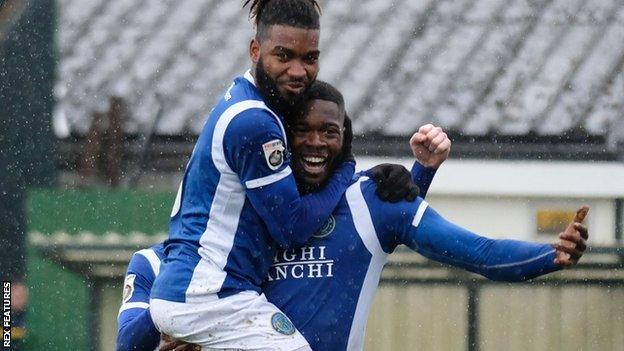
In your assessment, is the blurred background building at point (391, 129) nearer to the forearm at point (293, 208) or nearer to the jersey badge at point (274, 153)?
the forearm at point (293, 208)

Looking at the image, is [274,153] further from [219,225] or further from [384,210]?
[384,210]

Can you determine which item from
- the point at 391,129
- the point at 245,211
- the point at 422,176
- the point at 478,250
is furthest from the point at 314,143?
the point at 391,129

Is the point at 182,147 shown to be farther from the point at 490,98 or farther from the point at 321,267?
the point at 321,267

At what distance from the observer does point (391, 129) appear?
27.4ft

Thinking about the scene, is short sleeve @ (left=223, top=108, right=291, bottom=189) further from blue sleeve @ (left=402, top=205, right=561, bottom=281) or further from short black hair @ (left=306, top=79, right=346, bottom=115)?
blue sleeve @ (left=402, top=205, right=561, bottom=281)

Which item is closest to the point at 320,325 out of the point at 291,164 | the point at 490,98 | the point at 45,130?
the point at 291,164

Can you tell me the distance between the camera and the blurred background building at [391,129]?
23.4 feet

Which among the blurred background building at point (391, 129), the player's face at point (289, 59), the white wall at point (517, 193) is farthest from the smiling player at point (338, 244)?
the white wall at point (517, 193)

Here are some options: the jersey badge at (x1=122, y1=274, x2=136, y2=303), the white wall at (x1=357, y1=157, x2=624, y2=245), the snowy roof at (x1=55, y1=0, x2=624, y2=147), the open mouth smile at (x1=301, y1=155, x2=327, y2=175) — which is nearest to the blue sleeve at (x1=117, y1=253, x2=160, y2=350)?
the jersey badge at (x1=122, y1=274, x2=136, y2=303)

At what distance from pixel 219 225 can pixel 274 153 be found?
218mm

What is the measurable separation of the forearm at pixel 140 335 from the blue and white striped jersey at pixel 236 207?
0.45 feet

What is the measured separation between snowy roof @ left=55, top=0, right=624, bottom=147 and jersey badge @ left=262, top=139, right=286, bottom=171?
4.72m

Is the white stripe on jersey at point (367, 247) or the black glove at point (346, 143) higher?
the black glove at point (346, 143)

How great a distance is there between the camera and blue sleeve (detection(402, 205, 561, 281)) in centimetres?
374
